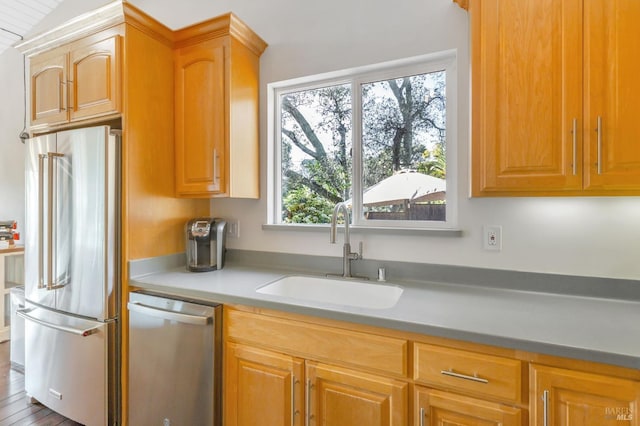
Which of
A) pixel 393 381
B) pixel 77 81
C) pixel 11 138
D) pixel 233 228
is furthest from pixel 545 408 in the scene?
pixel 11 138

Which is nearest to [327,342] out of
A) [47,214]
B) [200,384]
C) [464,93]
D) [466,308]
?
[466,308]

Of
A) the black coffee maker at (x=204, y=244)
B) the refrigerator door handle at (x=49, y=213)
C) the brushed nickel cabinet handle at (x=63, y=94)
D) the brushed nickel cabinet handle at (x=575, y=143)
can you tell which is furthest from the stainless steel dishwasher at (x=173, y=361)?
the brushed nickel cabinet handle at (x=575, y=143)

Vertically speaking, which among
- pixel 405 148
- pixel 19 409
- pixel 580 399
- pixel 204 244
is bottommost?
pixel 19 409

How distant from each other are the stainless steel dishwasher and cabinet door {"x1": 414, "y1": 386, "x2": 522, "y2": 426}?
0.88 m

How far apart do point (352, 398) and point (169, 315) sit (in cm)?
92

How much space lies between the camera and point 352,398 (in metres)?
1.20

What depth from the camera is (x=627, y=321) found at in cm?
108

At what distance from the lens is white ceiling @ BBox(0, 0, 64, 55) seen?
301cm

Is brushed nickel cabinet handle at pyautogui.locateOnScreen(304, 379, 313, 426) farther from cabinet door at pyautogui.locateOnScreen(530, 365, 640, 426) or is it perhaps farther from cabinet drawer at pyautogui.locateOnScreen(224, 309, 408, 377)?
cabinet door at pyautogui.locateOnScreen(530, 365, 640, 426)

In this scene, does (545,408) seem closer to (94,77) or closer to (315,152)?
(315,152)

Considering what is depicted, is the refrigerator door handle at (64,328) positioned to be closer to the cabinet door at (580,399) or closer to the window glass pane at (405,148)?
the window glass pane at (405,148)

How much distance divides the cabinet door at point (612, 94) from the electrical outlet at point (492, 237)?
44cm

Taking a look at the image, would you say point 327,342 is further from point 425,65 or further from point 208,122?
point 425,65

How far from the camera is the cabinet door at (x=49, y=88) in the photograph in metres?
1.91
